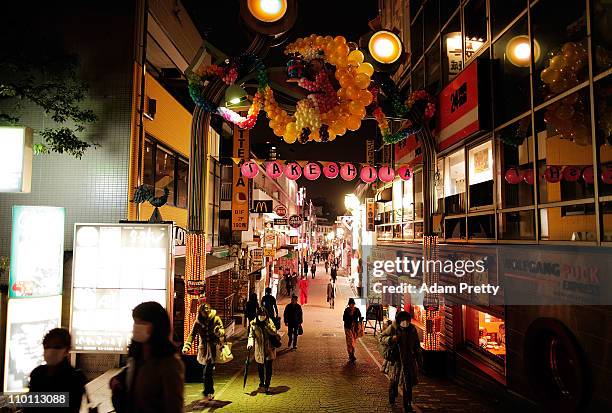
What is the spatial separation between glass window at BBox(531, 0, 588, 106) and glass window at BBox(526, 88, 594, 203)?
323 mm

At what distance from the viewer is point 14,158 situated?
780cm

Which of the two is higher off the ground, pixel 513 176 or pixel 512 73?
pixel 512 73

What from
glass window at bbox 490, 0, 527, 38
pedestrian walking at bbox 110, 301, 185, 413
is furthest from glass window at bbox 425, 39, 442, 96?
pedestrian walking at bbox 110, 301, 185, 413

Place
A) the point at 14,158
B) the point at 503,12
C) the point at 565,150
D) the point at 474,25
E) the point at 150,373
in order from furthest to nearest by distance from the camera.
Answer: the point at 474,25 < the point at 503,12 < the point at 14,158 < the point at 565,150 < the point at 150,373

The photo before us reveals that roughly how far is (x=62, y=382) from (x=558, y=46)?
939cm

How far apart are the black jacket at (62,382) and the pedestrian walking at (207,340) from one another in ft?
15.7

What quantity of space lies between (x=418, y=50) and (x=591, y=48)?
999 centimetres

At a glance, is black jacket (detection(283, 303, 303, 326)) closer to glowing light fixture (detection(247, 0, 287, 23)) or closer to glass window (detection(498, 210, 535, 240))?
glass window (detection(498, 210, 535, 240))

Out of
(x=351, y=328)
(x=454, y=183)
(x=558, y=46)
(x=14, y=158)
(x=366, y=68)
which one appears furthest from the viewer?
(x=454, y=183)

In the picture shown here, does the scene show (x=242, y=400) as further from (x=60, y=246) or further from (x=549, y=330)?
(x=549, y=330)

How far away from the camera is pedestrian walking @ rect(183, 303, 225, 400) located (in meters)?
8.84

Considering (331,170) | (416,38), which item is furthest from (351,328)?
(416,38)

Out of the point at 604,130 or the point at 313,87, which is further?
the point at 313,87

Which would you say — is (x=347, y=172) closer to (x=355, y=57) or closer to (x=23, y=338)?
(x=355, y=57)
